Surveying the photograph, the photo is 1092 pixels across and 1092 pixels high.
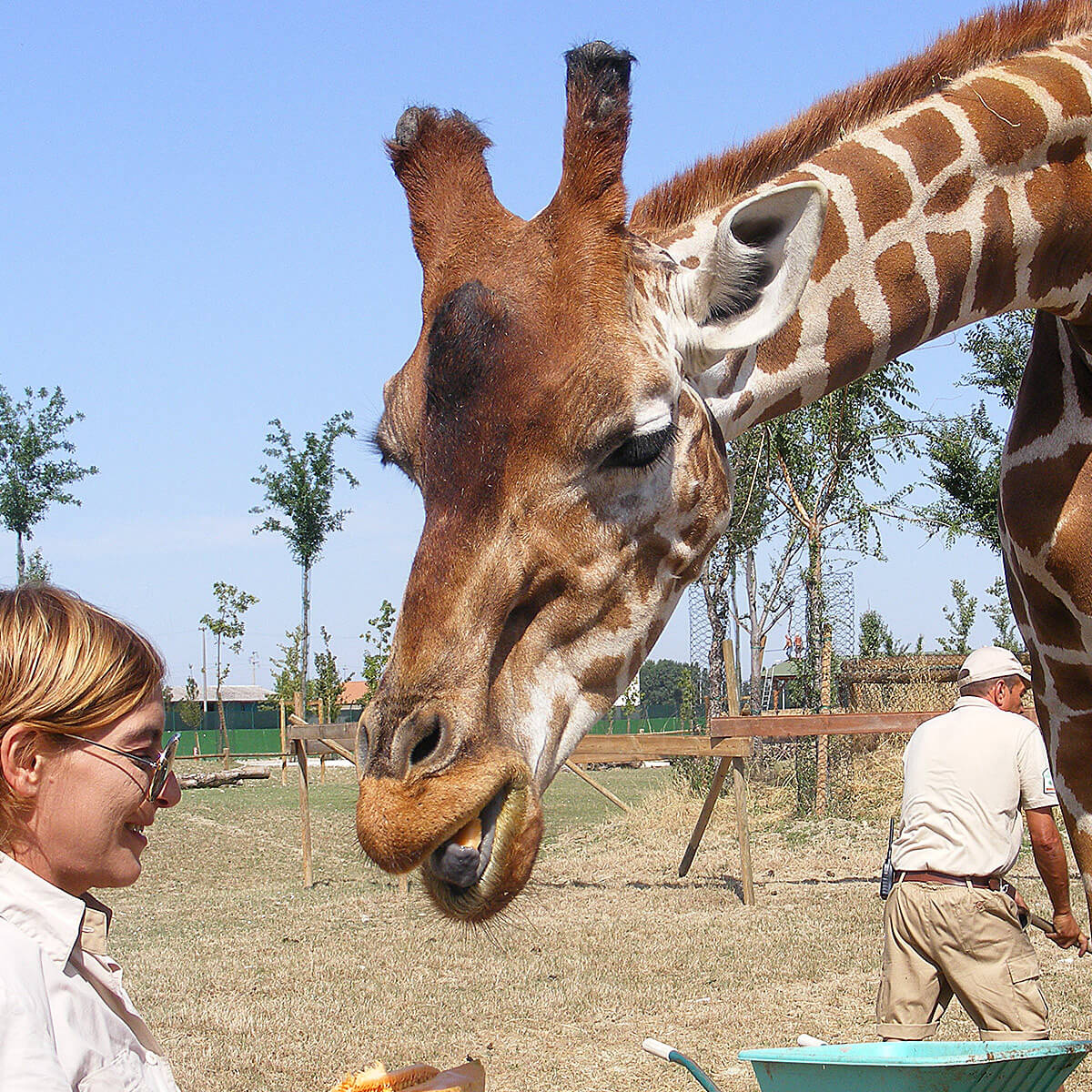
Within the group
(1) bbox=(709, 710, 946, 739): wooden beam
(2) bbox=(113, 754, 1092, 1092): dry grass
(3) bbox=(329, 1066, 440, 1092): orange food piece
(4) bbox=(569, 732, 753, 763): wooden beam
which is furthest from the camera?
(4) bbox=(569, 732, 753, 763): wooden beam

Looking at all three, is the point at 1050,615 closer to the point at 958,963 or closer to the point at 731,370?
the point at 731,370

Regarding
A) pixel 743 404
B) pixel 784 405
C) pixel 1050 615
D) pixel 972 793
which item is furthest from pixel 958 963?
pixel 743 404

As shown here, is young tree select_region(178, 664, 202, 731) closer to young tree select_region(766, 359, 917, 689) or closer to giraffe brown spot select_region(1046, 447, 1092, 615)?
young tree select_region(766, 359, 917, 689)

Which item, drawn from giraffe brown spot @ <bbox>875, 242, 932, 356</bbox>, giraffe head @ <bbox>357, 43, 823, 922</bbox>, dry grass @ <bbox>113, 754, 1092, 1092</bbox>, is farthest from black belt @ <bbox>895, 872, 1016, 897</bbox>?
giraffe head @ <bbox>357, 43, 823, 922</bbox>

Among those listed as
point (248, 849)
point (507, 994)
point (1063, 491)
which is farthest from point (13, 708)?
point (248, 849)

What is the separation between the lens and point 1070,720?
139 inches

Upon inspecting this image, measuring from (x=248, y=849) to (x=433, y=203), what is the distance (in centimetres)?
1527

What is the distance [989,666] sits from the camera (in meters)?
5.95

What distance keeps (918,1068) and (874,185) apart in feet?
7.15

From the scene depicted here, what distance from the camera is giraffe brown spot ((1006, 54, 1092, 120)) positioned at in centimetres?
311

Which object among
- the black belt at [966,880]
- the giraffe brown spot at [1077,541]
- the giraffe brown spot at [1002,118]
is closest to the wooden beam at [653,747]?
the black belt at [966,880]

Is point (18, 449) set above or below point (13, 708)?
above

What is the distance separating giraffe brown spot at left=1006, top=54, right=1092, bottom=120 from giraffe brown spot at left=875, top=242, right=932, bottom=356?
654 millimetres

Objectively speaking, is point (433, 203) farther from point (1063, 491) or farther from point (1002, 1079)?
point (1002, 1079)
